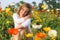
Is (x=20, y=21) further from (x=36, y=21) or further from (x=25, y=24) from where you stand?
(x=36, y=21)

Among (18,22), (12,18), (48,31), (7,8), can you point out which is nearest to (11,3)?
(7,8)

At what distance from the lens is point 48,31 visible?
1375 millimetres

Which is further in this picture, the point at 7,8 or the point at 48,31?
the point at 7,8

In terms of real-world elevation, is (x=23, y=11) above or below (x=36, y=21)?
above

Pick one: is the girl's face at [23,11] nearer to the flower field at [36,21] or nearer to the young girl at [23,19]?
the young girl at [23,19]

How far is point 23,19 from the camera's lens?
61.7 inches

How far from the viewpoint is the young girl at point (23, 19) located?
156cm

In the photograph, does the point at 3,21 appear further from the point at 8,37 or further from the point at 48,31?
the point at 48,31

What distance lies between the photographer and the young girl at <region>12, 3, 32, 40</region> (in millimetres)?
1559

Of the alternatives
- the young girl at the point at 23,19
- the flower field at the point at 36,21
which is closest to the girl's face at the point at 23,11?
the young girl at the point at 23,19

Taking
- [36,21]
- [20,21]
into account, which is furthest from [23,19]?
[36,21]

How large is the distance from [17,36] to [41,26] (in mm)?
235

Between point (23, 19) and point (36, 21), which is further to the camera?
point (36, 21)

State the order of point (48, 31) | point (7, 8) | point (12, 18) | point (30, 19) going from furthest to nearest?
point (7, 8)
point (12, 18)
point (30, 19)
point (48, 31)
